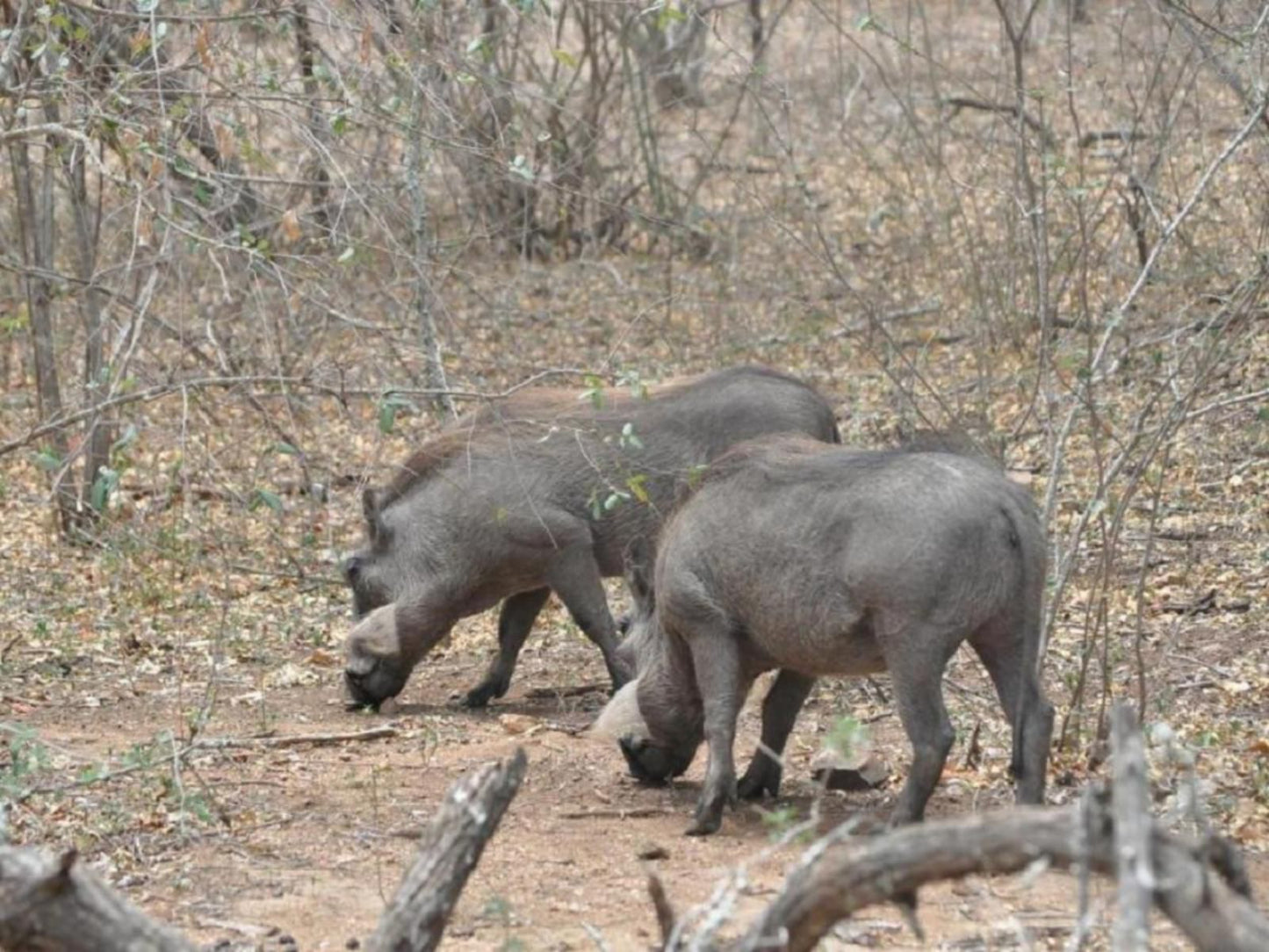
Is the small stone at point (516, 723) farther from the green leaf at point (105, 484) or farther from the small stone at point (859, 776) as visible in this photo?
the green leaf at point (105, 484)

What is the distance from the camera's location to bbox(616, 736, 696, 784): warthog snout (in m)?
6.36

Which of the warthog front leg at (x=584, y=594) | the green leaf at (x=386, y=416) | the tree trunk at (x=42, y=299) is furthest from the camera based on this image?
the tree trunk at (x=42, y=299)

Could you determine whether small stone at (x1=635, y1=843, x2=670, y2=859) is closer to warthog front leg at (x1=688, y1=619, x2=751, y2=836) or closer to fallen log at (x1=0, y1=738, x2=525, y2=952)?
warthog front leg at (x1=688, y1=619, x2=751, y2=836)

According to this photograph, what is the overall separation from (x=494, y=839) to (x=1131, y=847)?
3208 millimetres

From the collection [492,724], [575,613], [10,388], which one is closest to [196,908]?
[492,724]

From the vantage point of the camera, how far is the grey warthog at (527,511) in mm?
7707

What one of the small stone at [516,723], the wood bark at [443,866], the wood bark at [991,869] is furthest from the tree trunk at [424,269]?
the wood bark at [991,869]

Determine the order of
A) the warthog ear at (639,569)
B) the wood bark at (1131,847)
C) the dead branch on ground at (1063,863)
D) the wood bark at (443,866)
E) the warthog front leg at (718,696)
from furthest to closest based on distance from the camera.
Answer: the warthog ear at (639,569)
the warthog front leg at (718,696)
the wood bark at (443,866)
the dead branch on ground at (1063,863)
the wood bark at (1131,847)

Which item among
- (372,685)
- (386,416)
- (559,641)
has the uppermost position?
(386,416)

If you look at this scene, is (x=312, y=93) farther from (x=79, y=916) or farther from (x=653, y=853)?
(x=79, y=916)

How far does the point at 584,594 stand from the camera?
25.7 feet

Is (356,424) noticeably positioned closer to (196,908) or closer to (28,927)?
(196,908)

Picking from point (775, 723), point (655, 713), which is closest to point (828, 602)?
point (775, 723)

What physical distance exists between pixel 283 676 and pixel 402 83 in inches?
95.4
